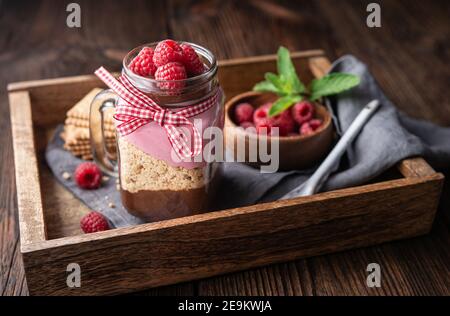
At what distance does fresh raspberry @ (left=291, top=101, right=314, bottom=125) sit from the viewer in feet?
3.41

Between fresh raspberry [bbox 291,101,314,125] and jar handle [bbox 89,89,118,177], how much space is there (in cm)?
30

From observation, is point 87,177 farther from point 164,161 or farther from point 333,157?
point 333,157

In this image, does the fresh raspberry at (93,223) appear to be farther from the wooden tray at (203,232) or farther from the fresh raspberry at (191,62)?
the fresh raspberry at (191,62)

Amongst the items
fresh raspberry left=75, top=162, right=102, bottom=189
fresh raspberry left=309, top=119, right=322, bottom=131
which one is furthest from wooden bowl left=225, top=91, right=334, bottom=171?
fresh raspberry left=75, top=162, right=102, bottom=189

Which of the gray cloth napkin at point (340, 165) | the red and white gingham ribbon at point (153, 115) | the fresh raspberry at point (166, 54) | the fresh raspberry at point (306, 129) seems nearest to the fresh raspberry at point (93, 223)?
the gray cloth napkin at point (340, 165)

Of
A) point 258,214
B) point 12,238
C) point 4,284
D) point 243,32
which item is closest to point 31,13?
point 243,32

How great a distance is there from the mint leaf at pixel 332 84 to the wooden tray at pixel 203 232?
0.57ft

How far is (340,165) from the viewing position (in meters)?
1.04

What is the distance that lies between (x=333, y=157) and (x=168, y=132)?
0.30 meters

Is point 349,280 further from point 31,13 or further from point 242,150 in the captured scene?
point 31,13

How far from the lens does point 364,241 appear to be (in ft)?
3.00

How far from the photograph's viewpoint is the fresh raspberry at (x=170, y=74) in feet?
2.56

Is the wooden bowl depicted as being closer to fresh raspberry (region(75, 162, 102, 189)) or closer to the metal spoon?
the metal spoon

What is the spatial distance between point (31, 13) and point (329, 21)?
0.79 metres
